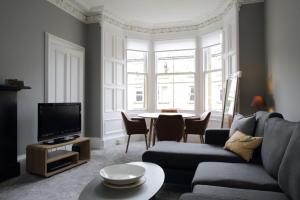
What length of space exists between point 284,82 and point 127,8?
340 cm

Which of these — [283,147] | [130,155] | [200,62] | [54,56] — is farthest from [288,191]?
[200,62]

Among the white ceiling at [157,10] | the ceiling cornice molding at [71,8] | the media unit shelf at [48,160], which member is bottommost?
the media unit shelf at [48,160]

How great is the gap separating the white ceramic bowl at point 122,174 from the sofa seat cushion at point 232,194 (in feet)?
1.37

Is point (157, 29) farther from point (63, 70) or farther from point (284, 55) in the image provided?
point (284, 55)

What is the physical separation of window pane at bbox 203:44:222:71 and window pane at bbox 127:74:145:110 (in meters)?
1.71

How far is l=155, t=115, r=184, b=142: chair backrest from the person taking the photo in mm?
4016

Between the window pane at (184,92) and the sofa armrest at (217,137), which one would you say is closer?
the sofa armrest at (217,137)

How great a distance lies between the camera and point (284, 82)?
3217 millimetres

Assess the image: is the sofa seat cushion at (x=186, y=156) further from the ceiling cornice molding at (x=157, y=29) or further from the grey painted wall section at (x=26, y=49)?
the ceiling cornice molding at (x=157, y=29)

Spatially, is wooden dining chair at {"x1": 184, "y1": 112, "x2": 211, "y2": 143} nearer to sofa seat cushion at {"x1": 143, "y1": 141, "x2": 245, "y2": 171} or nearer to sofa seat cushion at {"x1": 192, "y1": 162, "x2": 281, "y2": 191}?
sofa seat cushion at {"x1": 143, "y1": 141, "x2": 245, "y2": 171}

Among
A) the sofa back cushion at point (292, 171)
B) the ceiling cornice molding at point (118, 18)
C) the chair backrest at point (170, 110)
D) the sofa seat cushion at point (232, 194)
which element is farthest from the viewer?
the chair backrest at point (170, 110)

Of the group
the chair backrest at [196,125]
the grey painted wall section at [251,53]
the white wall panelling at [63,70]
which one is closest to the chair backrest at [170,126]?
the chair backrest at [196,125]

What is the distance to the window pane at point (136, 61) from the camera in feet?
19.9

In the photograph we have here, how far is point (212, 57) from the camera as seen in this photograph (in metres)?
5.56
